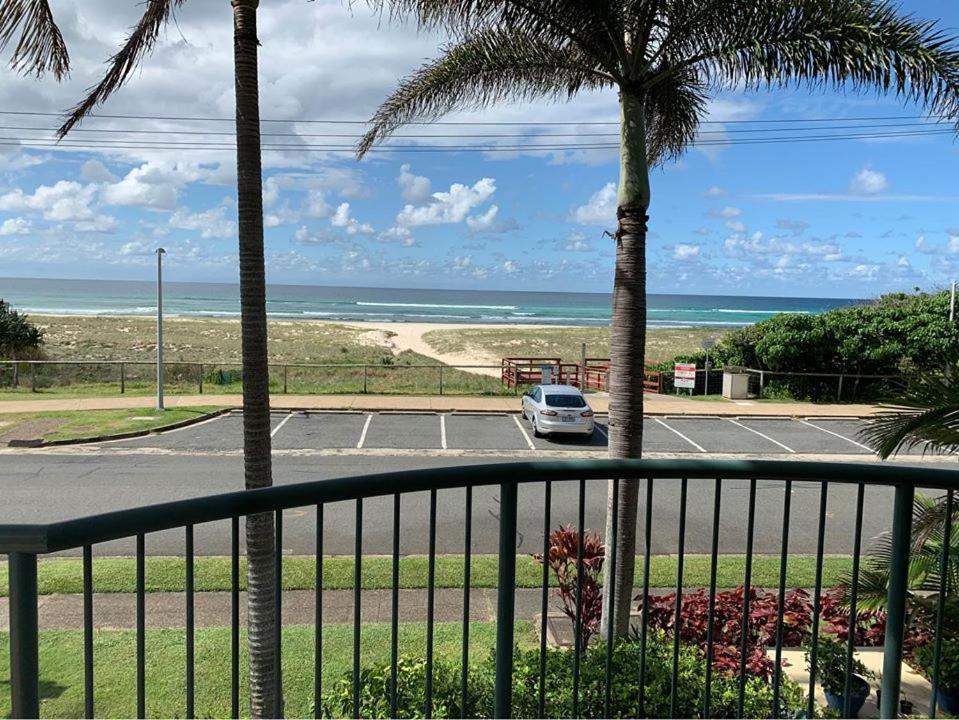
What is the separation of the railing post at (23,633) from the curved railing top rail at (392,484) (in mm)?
70

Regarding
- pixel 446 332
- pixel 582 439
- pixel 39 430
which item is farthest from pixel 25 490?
pixel 446 332

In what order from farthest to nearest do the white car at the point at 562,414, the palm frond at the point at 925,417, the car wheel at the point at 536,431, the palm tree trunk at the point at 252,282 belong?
the car wheel at the point at 536,431
the white car at the point at 562,414
the palm tree trunk at the point at 252,282
the palm frond at the point at 925,417

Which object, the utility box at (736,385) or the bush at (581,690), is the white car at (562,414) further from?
the bush at (581,690)

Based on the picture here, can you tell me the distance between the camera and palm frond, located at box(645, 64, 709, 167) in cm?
1037

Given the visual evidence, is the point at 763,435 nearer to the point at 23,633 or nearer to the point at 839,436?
the point at 839,436

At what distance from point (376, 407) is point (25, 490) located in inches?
469

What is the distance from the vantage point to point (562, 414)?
2070 centimetres

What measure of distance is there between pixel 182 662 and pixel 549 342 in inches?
2407

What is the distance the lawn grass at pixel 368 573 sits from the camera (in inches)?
377

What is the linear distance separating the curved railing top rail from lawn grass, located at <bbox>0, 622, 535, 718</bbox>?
4.66 meters

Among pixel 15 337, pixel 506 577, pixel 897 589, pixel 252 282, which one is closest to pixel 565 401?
pixel 252 282

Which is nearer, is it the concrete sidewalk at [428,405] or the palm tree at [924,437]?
the palm tree at [924,437]

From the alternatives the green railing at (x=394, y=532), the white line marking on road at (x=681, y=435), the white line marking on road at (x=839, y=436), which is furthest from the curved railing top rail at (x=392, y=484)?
the white line marking on road at (x=839, y=436)

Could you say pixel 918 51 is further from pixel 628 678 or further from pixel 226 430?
pixel 226 430
